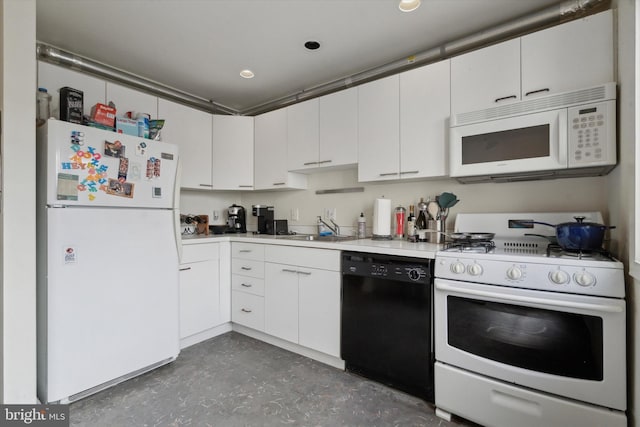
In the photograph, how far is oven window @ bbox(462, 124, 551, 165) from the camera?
1649 millimetres

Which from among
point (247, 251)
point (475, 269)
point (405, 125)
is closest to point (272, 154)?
point (247, 251)

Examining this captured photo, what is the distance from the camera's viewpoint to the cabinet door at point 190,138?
2711 millimetres

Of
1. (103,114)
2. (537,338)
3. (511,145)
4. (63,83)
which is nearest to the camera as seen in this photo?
A: (537,338)

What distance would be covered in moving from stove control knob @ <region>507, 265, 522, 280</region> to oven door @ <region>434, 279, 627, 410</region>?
6 cm

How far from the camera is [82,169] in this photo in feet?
5.55

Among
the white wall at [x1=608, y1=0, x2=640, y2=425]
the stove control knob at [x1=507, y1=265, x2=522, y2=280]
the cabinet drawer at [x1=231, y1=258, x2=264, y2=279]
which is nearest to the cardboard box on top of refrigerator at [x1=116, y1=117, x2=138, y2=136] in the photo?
the cabinet drawer at [x1=231, y1=258, x2=264, y2=279]

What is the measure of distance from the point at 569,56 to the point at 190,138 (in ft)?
9.58

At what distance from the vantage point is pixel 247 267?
264 cm

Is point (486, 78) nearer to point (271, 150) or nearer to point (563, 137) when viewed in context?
point (563, 137)

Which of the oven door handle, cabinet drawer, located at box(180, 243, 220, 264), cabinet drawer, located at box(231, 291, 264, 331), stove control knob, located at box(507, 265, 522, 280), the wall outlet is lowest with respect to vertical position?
cabinet drawer, located at box(231, 291, 264, 331)

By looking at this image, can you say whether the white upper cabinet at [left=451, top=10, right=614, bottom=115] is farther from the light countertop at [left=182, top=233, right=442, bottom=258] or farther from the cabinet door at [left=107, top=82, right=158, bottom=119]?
the cabinet door at [left=107, top=82, right=158, bottom=119]

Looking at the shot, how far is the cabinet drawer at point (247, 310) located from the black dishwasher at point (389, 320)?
84 centimetres

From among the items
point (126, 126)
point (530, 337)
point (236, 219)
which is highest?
point (126, 126)

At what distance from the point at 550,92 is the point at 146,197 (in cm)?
256
